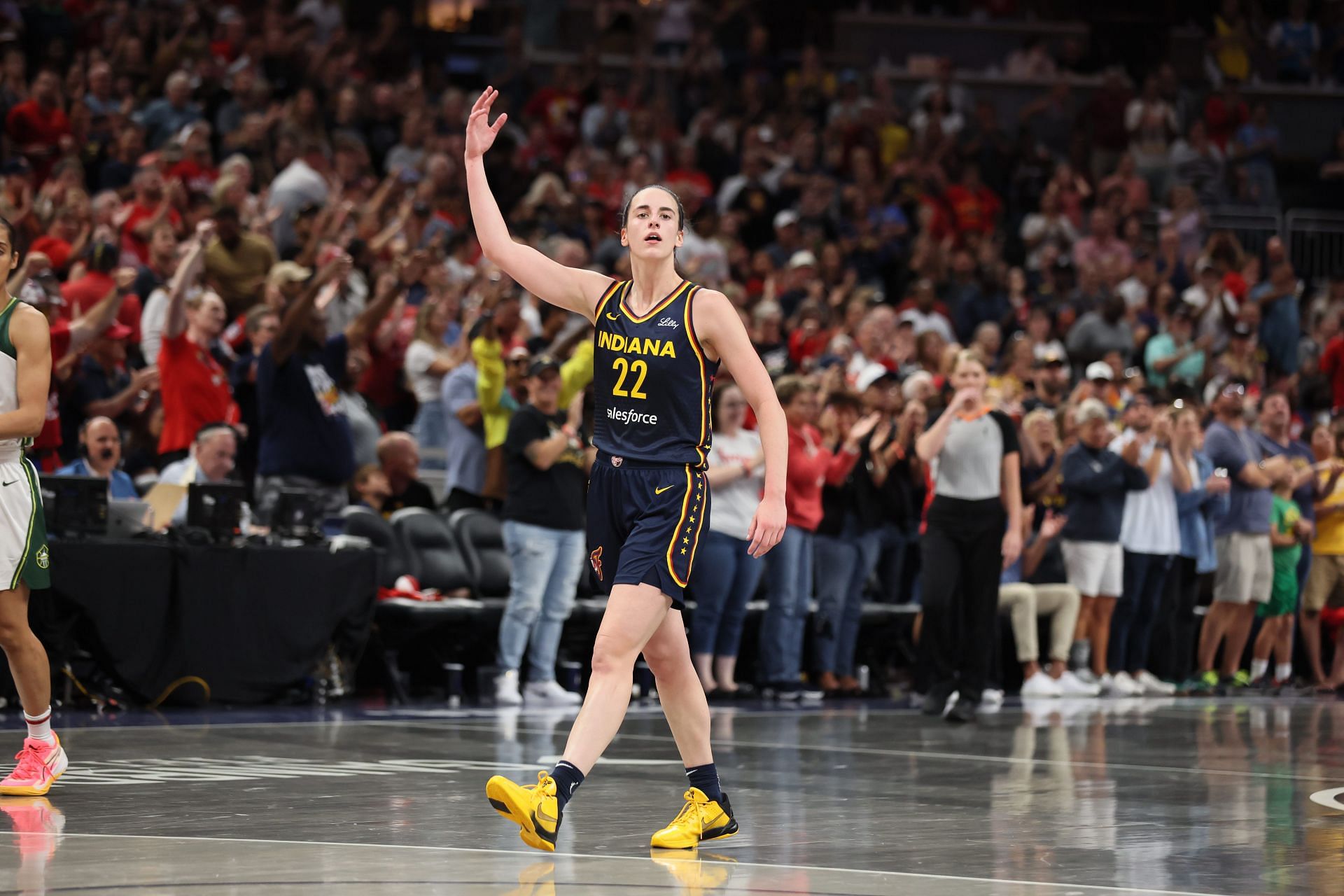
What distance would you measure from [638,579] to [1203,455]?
10.7m

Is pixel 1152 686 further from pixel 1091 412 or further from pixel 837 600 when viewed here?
pixel 837 600

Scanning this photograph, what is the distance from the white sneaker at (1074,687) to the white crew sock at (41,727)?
353 inches

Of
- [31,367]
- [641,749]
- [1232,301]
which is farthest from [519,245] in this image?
[1232,301]

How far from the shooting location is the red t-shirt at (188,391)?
12539 mm

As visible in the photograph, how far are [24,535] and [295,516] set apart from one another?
15.0ft

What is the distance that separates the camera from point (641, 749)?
32.5ft

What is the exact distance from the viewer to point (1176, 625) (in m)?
16.0

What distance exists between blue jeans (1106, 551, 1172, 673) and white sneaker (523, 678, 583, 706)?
4.95 m

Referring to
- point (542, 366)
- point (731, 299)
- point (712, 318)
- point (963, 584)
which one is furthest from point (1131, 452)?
point (712, 318)

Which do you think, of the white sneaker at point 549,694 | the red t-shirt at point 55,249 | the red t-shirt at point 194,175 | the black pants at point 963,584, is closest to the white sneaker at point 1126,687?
the black pants at point 963,584

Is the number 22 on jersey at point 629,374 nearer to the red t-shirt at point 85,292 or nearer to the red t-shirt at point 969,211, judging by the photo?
the red t-shirt at point 85,292

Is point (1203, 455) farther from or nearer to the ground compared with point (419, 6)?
nearer to the ground

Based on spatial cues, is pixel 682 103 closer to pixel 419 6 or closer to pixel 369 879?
pixel 419 6

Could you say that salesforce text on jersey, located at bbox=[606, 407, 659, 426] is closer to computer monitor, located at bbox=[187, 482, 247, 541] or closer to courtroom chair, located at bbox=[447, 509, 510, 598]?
computer monitor, located at bbox=[187, 482, 247, 541]
